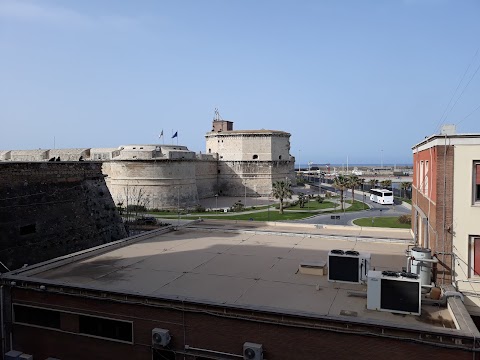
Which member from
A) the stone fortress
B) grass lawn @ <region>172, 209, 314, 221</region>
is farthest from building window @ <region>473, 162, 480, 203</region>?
the stone fortress

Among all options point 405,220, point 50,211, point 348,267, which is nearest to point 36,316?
point 50,211

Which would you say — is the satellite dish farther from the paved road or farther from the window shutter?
the paved road

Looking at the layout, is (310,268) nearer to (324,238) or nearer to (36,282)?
(324,238)

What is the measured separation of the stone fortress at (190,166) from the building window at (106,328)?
99.2 feet

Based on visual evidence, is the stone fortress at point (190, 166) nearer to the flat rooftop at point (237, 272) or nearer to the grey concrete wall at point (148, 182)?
the grey concrete wall at point (148, 182)

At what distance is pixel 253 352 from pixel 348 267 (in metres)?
4.17

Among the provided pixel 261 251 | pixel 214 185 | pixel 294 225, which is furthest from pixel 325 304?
pixel 214 185

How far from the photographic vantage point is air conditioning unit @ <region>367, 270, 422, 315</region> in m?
9.52

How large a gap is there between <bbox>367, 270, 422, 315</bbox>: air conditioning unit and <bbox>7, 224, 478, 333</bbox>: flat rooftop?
0.21 meters

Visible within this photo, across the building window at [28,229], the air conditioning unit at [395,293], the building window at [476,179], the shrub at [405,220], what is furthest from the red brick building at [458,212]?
the shrub at [405,220]

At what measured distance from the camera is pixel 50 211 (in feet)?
62.2

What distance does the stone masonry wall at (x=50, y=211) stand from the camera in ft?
55.3

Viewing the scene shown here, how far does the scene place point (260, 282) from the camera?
1202cm

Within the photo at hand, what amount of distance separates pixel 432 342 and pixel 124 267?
971cm
